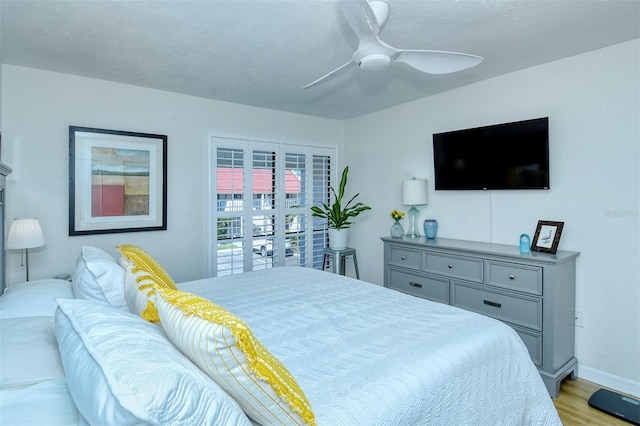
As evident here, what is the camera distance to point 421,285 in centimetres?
333

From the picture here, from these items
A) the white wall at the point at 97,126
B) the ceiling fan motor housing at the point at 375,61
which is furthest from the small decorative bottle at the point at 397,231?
the ceiling fan motor housing at the point at 375,61

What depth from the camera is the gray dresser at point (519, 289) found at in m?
2.44

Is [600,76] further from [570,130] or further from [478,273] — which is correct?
[478,273]

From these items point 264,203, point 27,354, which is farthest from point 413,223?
point 27,354

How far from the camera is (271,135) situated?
4230 millimetres

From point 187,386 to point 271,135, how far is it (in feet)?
12.2

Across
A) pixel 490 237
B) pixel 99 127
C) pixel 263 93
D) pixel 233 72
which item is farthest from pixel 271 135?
pixel 490 237

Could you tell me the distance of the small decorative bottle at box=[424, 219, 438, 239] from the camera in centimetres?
357

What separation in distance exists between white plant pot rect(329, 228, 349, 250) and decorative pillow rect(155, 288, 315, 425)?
3.33 m

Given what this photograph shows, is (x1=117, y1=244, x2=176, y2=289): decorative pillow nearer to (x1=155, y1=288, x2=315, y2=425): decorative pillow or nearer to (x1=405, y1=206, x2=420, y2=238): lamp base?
(x1=155, y1=288, x2=315, y2=425): decorative pillow

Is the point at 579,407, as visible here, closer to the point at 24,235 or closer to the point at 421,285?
the point at 421,285

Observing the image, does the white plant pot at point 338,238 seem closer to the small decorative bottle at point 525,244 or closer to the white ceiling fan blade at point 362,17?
the small decorative bottle at point 525,244

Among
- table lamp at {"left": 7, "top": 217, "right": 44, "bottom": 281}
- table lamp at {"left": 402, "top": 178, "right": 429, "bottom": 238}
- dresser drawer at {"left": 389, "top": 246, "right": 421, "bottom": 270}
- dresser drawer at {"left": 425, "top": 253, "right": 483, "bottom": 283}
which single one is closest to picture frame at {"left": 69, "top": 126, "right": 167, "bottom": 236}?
table lamp at {"left": 7, "top": 217, "right": 44, "bottom": 281}

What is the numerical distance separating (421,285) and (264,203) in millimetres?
2034
